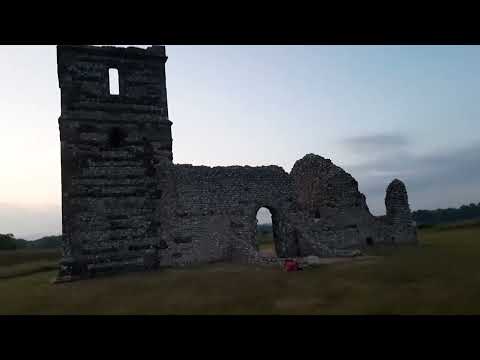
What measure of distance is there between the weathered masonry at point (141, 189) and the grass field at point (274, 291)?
68.8 inches

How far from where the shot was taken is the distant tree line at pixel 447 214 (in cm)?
5253

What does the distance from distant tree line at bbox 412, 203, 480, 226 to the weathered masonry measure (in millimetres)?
43639

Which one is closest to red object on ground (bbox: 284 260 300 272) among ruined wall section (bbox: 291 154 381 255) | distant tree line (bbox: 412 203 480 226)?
ruined wall section (bbox: 291 154 381 255)

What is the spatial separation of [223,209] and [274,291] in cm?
739

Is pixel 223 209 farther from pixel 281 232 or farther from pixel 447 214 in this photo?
pixel 447 214

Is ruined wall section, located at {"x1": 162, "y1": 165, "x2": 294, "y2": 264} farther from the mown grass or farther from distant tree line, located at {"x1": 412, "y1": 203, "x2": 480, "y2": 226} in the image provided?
distant tree line, located at {"x1": 412, "y1": 203, "x2": 480, "y2": 226}

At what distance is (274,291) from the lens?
7.86 meters

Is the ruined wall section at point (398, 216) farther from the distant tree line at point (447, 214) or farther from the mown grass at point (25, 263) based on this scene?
the distant tree line at point (447, 214)

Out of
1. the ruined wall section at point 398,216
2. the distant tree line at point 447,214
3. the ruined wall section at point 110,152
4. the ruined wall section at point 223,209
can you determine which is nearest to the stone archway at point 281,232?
the ruined wall section at point 223,209

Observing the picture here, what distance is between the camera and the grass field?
245 inches

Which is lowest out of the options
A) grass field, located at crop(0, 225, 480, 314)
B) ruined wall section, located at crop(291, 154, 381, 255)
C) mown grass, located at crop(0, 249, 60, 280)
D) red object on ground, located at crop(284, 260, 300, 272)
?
grass field, located at crop(0, 225, 480, 314)

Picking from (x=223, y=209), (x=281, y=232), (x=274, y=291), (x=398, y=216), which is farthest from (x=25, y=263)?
(x=398, y=216)
